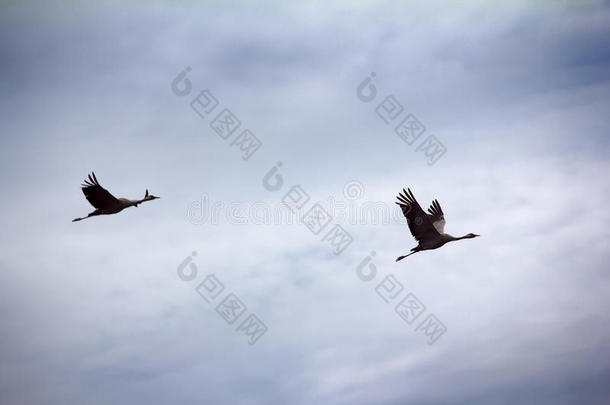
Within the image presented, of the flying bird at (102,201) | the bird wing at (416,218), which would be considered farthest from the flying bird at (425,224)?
the flying bird at (102,201)

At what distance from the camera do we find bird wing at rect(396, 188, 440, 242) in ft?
160

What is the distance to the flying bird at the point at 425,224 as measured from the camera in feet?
160

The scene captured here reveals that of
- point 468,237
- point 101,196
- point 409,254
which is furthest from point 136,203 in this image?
point 468,237

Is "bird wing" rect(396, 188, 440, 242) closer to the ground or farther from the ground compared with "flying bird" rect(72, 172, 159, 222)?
closer to the ground

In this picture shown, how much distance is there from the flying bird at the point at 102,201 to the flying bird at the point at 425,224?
2010 centimetres

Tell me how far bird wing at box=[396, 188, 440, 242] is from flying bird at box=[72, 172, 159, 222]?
20.0 metres

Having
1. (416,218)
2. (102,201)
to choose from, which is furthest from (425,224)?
(102,201)

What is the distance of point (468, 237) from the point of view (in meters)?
54.4

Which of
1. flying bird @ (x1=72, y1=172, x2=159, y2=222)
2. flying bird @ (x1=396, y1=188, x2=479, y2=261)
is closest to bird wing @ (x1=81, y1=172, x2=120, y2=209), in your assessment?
flying bird @ (x1=72, y1=172, x2=159, y2=222)

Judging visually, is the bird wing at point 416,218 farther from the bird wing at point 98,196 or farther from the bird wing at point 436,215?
the bird wing at point 98,196

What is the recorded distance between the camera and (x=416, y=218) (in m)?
49.3

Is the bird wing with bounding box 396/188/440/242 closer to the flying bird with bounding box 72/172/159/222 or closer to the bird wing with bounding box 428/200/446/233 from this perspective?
the bird wing with bounding box 428/200/446/233

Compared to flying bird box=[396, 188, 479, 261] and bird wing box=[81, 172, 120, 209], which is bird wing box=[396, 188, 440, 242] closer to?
flying bird box=[396, 188, 479, 261]

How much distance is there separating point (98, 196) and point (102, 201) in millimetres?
700
